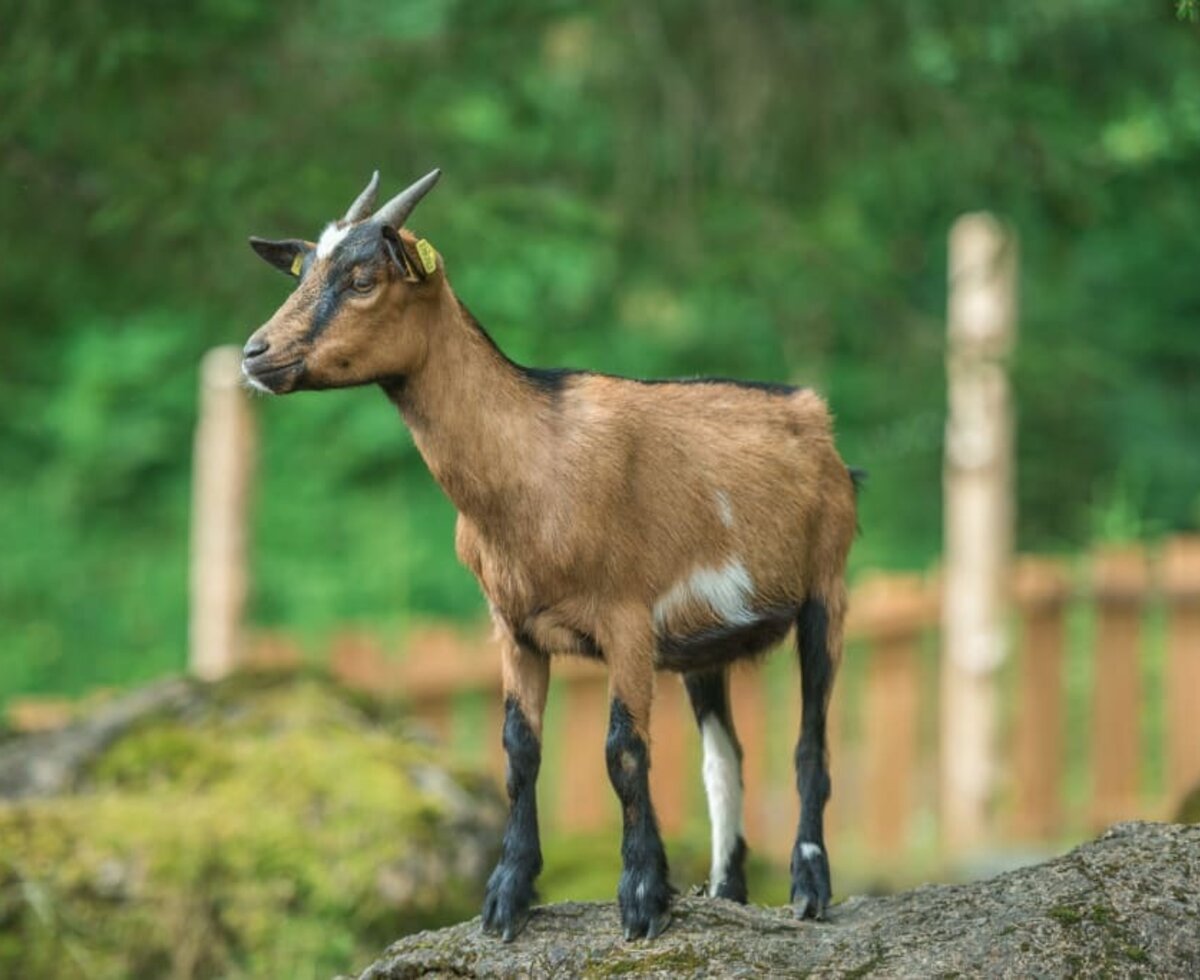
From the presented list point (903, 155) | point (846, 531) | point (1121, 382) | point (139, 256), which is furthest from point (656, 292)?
point (846, 531)

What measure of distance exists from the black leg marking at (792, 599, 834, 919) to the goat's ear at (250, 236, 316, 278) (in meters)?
1.50

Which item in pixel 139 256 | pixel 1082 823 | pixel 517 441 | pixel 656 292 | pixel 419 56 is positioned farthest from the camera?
pixel 1082 823

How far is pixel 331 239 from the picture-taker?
13.6 ft

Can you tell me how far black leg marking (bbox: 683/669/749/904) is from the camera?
16.4 feet

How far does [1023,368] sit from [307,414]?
6.09 m

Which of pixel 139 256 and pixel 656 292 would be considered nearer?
pixel 139 256

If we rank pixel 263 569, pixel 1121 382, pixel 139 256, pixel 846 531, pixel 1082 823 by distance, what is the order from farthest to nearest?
pixel 263 569
pixel 1082 823
pixel 1121 382
pixel 139 256
pixel 846 531

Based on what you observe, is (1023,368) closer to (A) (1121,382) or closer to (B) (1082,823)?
(A) (1121,382)

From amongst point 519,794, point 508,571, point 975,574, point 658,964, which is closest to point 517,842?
point 519,794

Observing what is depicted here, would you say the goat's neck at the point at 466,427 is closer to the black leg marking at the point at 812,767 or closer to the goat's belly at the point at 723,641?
the goat's belly at the point at 723,641

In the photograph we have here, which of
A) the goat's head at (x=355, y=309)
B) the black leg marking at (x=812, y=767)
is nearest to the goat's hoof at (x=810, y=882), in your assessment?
the black leg marking at (x=812, y=767)

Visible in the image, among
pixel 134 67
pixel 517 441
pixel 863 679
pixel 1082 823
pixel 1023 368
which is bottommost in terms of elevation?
pixel 1082 823

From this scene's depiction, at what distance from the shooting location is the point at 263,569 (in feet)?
48.9

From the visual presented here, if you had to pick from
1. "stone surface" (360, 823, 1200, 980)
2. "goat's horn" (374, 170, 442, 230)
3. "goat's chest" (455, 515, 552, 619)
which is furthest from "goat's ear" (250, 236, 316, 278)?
"stone surface" (360, 823, 1200, 980)
